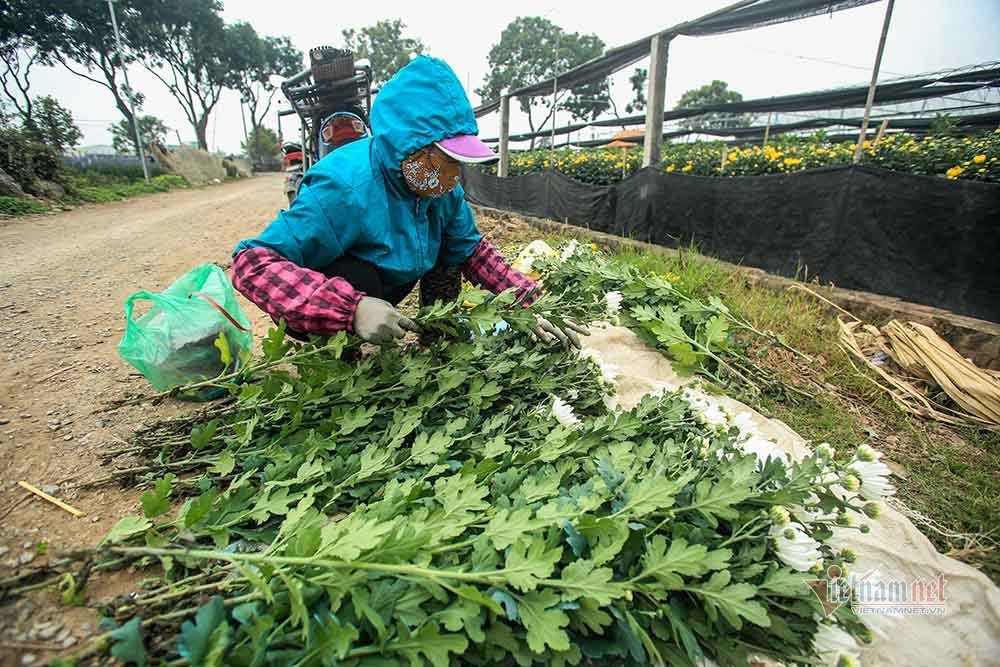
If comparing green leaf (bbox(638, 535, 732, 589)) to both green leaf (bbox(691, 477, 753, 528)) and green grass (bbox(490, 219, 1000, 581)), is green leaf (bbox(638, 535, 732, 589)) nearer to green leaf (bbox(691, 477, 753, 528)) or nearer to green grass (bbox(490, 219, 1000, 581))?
green leaf (bbox(691, 477, 753, 528))

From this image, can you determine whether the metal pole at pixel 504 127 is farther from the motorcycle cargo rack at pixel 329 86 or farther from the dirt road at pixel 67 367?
the dirt road at pixel 67 367

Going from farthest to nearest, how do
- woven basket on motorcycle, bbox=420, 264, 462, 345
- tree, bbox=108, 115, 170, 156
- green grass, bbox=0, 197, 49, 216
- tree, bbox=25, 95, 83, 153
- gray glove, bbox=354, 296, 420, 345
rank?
tree, bbox=108, 115, 170, 156 < tree, bbox=25, 95, 83, 153 < green grass, bbox=0, 197, 49, 216 < woven basket on motorcycle, bbox=420, 264, 462, 345 < gray glove, bbox=354, 296, 420, 345

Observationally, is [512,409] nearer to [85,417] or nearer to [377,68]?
[85,417]

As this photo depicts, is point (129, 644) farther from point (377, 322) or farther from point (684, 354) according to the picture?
point (684, 354)

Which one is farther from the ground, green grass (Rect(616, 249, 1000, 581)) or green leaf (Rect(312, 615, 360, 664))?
green leaf (Rect(312, 615, 360, 664))

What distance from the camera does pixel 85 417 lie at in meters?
1.91

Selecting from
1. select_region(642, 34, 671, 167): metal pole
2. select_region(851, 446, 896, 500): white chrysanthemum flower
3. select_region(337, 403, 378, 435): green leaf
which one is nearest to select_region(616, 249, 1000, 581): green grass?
select_region(851, 446, 896, 500): white chrysanthemum flower

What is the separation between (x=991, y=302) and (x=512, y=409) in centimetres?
355

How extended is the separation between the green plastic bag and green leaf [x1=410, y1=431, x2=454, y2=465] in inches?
34.2

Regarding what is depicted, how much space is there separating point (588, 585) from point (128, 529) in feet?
3.37

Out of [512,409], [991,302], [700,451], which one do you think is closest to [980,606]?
[700,451]

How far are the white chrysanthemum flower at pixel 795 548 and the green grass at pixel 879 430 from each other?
2.98ft

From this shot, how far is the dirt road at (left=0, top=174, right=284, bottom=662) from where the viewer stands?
1369mm

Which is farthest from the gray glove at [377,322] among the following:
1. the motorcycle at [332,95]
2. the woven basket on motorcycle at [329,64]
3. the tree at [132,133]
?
the tree at [132,133]
